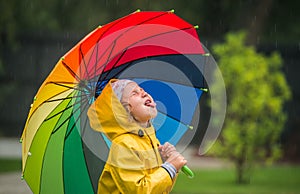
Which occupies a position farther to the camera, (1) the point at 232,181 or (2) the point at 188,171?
(1) the point at 232,181

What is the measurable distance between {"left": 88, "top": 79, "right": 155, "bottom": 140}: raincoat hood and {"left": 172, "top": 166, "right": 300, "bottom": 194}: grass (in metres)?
6.03

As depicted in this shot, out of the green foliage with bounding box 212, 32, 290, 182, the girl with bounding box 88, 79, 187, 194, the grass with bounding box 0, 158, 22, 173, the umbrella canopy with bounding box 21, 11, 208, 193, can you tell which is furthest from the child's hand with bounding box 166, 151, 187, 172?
the grass with bounding box 0, 158, 22, 173

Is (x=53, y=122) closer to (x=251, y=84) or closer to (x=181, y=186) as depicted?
(x=181, y=186)

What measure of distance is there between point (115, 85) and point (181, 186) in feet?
21.8

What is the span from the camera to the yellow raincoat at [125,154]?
13.7 feet

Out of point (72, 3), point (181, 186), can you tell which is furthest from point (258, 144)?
point (72, 3)

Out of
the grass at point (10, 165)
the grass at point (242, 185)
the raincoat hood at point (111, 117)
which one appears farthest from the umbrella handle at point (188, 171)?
the grass at point (10, 165)

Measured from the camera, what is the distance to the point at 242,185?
11.3 metres

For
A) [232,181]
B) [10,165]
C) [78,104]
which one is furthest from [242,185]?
[78,104]

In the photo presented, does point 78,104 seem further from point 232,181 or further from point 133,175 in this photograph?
point 232,181

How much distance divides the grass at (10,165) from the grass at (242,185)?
2.77 meters

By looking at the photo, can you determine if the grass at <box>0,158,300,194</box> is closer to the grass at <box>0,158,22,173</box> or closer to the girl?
the grass at <box>0,158,22,173</box>

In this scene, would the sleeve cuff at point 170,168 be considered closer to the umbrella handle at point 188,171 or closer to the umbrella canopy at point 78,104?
the umbrella handle at point 188,171

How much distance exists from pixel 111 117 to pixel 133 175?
403 mm
